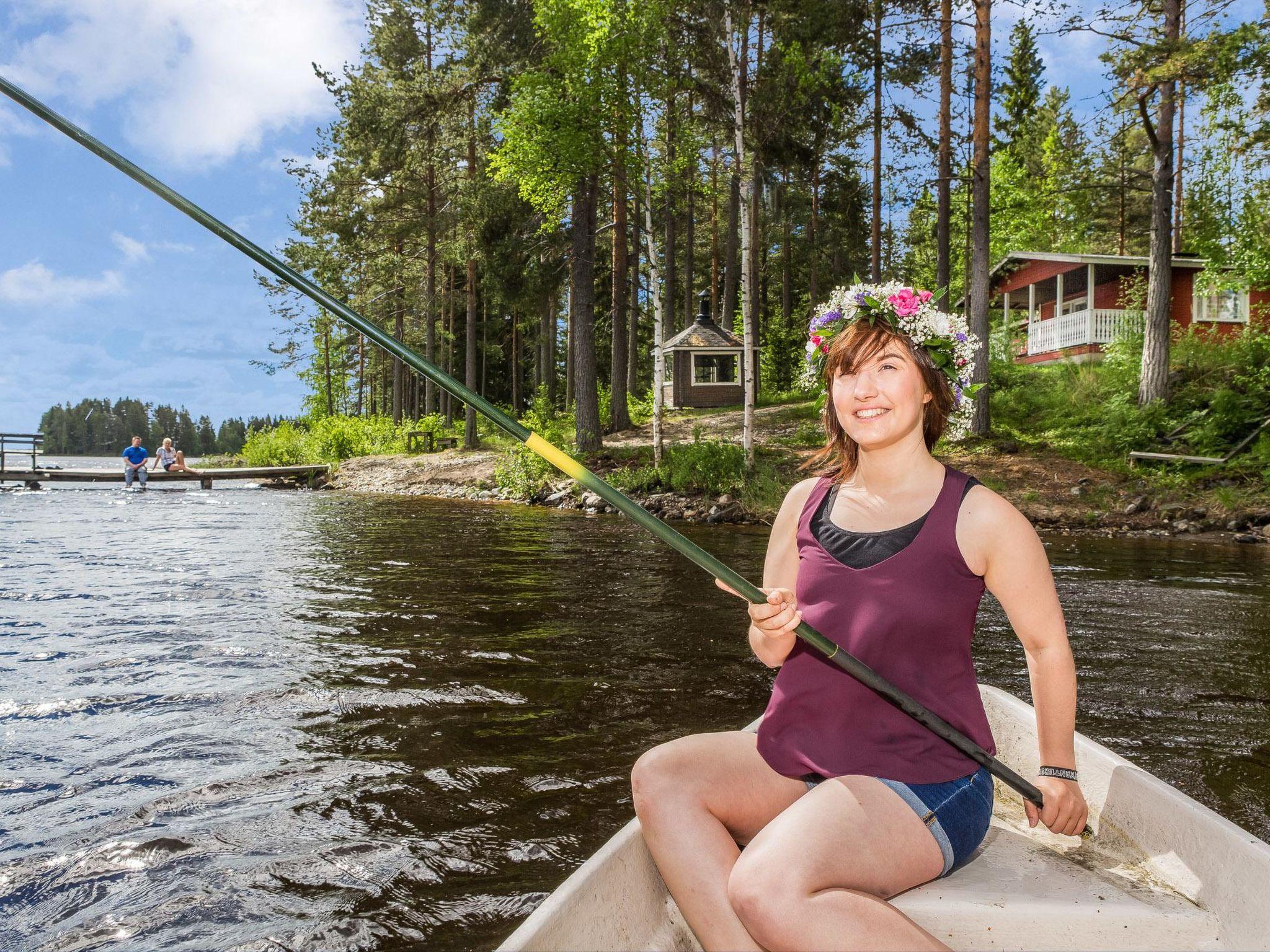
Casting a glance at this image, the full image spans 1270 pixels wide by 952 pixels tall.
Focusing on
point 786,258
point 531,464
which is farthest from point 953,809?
point 786,258

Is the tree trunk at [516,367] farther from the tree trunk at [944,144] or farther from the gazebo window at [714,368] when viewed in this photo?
the tree trunk at [944,144]

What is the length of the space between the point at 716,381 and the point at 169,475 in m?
17.3

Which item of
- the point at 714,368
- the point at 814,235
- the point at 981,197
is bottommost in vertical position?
the point at 714,368

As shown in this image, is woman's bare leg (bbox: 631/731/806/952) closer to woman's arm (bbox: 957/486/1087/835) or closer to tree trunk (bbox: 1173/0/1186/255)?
woman's arm (bbox: 957/486/1087/835)

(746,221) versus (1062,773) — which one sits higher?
(746,221)

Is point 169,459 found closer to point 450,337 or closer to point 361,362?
point 450,337

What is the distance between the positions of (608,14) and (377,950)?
709 inches

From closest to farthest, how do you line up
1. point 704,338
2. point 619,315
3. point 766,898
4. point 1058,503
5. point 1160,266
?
1. point 766,898
2. point 1058,503
3. point 1160,266
4. point 619,315
5. point 704,338

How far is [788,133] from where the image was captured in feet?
73.3

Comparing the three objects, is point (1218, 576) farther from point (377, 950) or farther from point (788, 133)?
point (788, 133)

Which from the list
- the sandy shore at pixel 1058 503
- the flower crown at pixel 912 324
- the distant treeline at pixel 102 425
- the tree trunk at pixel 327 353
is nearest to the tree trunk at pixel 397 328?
the tree trunk at pixel 327 353

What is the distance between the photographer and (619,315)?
24.6 m

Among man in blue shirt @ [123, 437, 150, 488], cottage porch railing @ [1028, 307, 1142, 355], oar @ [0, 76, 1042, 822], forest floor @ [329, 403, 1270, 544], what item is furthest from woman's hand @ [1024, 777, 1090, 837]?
man in blue shirt @ [123, 437, 150, 488]

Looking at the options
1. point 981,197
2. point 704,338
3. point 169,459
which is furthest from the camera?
point 704,338
